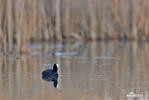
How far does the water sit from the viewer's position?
28.5 feet

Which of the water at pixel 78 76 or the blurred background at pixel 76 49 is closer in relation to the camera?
the water at pixel 78 76

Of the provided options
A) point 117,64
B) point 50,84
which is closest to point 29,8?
point 117,64

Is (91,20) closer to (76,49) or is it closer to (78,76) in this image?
(76,49)

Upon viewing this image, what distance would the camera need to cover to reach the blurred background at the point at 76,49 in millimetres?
9227

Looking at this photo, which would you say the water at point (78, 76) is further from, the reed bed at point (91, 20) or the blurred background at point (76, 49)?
the reed bed at point (91, 20)

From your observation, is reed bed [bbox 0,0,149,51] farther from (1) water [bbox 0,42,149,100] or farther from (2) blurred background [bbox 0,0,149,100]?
(1) water [bbox 0,42,149,100]

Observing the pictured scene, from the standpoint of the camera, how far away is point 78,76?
11.1 metres

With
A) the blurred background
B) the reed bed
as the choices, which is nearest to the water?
the blurred background

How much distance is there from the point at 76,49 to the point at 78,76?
7941 millimetres

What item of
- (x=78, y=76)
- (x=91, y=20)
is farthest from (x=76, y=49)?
(x=78, y=76)

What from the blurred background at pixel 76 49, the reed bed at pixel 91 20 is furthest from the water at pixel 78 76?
the reed bed at pixel 91 20

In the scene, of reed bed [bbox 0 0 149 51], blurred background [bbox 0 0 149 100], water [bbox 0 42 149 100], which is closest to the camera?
water [bbox 0 42 149 100]

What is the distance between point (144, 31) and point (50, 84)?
13.0 m

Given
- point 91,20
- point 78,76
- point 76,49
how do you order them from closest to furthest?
point 78,76 → point 76,49 → point 91,20
